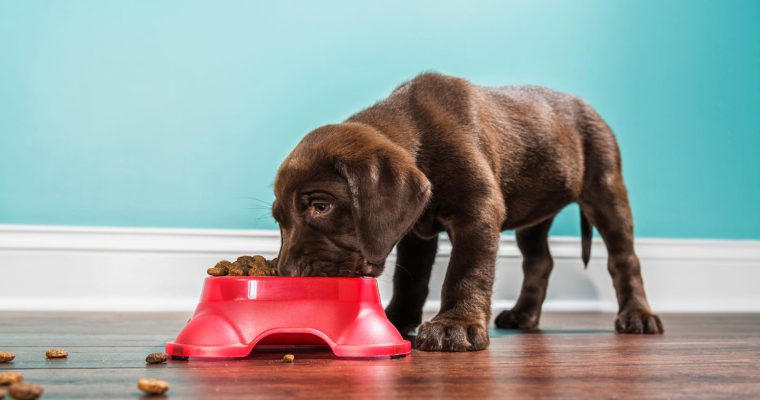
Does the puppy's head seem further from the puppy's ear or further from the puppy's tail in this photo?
the puppy's tail

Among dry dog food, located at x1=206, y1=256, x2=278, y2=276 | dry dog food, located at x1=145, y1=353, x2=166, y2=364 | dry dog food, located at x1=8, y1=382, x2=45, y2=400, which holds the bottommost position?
dry dog food, located at x1=145, y1=353, x2=166, y2=364

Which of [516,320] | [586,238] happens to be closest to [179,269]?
[516,320]

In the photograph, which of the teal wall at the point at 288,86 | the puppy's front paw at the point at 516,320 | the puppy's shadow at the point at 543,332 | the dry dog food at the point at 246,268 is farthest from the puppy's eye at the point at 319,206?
the teal wall at the point at 288,86

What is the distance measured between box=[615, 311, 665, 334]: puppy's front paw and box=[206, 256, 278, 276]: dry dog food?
54.8 inches

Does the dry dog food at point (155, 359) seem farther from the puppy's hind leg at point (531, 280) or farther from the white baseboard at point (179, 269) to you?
the white baseboard at point (179, 269)

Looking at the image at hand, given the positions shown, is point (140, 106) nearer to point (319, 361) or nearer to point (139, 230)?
point (139, 230)

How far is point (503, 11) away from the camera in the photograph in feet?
13.3

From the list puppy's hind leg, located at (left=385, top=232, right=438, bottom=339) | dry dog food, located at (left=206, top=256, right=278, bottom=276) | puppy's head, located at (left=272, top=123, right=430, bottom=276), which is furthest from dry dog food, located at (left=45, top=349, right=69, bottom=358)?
puppy's hind leg, located at (left=385, top=232, right=438, bottom=339)

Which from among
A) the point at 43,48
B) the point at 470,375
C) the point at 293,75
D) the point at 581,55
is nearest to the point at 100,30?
the point at 43,48

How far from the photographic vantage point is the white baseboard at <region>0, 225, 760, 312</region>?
349 cm

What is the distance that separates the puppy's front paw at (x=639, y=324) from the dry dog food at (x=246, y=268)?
1.39 metres

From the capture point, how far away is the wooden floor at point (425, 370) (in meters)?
1.29

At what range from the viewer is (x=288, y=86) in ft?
12.6

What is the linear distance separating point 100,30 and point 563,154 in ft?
7.60
